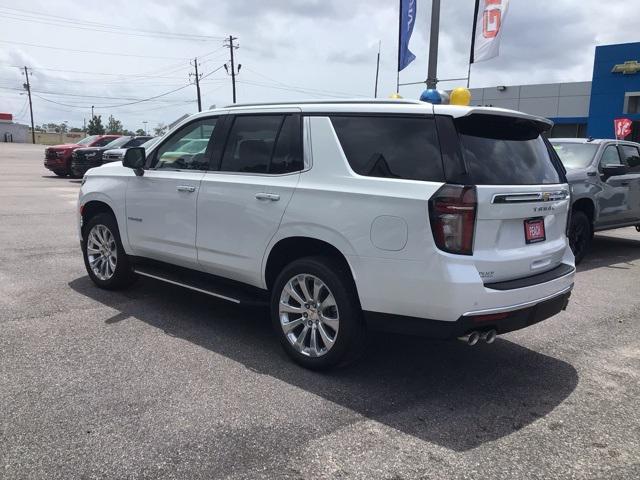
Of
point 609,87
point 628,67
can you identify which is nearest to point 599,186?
point 628,67

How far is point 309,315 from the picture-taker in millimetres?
4090

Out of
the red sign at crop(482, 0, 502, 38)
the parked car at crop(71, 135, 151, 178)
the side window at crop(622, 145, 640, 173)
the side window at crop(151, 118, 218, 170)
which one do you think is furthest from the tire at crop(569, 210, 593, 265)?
the parked car at crop(71, 135, 151, 178)

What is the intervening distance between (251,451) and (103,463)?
760mm

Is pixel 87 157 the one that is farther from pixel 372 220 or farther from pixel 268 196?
pixel 372 220

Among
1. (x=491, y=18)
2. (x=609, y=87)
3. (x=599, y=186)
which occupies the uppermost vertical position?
(x=609, y=87)

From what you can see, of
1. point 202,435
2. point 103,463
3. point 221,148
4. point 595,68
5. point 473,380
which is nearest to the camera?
Result: point 103,463

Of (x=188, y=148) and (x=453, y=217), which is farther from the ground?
(x=188, y=148)

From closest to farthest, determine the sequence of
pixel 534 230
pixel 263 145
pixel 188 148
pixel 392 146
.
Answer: pixel 392 146, pixel 534 230, pixel 263 145, pixel 188 148

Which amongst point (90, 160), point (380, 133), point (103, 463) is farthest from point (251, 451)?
point (90, 160)

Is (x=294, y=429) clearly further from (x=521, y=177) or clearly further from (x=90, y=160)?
(x=90, y=160)

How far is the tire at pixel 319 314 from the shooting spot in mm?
3828

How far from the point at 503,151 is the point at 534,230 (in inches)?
23.3

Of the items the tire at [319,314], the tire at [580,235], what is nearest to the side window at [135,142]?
the tire at [580,235]

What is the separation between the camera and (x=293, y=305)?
422cm
